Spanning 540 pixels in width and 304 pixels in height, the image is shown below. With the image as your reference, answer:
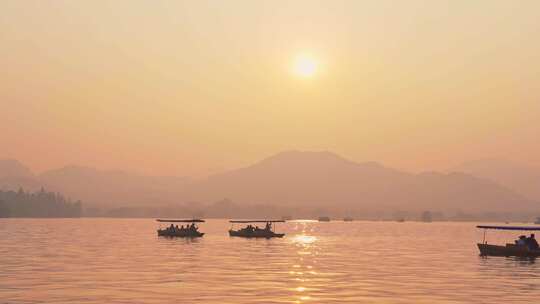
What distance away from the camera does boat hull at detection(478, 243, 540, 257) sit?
9934 centimetres

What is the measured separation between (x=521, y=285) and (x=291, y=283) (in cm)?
2050

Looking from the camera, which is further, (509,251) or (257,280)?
(509,251)

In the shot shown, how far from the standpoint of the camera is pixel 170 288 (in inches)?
2159

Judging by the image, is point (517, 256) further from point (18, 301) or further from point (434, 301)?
point (18, 301)

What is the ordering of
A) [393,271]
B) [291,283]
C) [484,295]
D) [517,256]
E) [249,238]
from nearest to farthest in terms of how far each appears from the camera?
[484,295] < [291,283] < [393,271] < [517,256] < [249,238]

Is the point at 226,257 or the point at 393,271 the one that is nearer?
the point at 393,271

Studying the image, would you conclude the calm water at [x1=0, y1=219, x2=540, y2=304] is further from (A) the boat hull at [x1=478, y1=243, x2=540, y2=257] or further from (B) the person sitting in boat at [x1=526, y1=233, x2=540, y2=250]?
(B) the person sitting in boat at [x1=526, y1=233, x2=540, y2=250]

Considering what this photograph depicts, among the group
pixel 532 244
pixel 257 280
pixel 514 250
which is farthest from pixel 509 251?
pixel 257 280

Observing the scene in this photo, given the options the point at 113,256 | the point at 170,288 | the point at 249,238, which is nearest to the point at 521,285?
the point at 170,288

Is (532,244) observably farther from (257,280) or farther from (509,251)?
(257,280)

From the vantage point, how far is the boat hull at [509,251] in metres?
99.3

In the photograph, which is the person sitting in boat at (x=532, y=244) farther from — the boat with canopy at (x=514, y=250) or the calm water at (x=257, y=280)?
the calm water at (x=257, y=280)

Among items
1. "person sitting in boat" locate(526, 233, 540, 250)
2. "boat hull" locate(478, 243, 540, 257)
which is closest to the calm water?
"boat hull" locate(478, 243, 540, 257)

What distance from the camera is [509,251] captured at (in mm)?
102250
